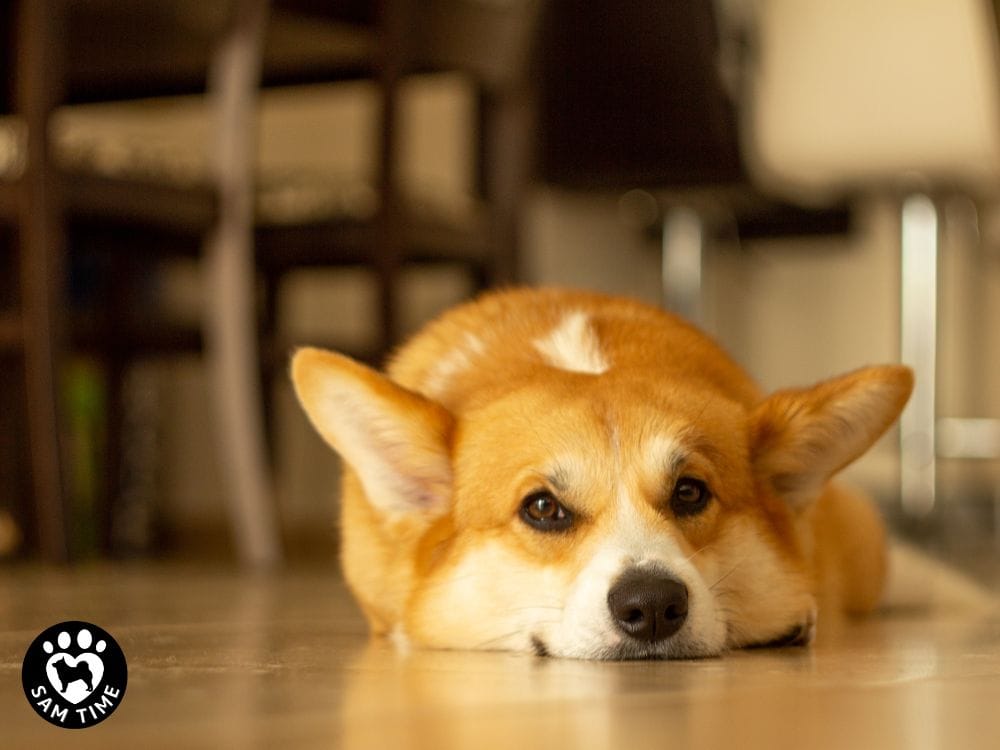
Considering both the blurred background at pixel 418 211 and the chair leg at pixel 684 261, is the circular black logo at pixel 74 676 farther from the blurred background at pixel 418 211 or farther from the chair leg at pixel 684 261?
the chair leg at pixel 684 261

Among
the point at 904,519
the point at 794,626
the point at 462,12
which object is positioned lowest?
the point at 904,519

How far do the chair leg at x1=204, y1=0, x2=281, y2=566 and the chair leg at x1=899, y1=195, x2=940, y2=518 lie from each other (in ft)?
5.94

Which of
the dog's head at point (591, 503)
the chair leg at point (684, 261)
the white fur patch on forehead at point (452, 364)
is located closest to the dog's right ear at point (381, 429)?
the dog's head at point (591, 503)

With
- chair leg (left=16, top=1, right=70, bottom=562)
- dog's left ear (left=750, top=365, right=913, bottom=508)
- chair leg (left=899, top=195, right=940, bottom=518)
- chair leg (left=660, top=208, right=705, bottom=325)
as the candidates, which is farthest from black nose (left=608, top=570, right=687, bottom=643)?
chair leg (left=660, top=208, right=705, bottom=325)

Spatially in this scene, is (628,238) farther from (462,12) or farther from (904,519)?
(462,12)

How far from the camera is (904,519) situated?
4.01 m

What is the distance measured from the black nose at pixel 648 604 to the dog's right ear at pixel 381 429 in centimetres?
32

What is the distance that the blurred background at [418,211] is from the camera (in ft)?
9.85

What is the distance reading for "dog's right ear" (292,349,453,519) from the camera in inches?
65.9

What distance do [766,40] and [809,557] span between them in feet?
8.50

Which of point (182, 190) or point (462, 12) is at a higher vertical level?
point (462, 12)

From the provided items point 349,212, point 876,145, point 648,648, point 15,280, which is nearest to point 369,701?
point 648,648

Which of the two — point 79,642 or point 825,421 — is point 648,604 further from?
point 79,642

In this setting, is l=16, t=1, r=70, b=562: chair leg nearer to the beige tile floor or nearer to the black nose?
the beige tile floor
